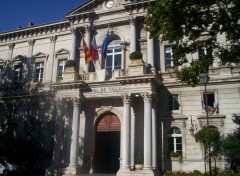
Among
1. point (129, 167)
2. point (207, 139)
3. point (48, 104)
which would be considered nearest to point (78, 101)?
point (48, 104)

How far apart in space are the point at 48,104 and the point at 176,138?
12.5 meters

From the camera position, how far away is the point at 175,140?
72.0ft

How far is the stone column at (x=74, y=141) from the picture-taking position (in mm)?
21797

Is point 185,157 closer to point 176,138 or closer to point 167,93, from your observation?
point 176,138

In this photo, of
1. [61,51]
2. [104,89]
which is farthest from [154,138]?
[61,51]

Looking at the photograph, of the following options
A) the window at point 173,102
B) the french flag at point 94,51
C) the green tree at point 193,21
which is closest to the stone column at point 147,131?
the window at point 173,102

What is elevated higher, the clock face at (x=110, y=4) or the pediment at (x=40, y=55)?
the clock face at (x=110, y=4)

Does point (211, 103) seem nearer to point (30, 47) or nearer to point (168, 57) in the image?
point (168, 57)

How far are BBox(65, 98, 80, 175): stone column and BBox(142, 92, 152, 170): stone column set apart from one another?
5.77 metres

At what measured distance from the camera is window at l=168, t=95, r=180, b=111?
22.7 metres

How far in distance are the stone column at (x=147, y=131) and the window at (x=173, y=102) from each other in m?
2.66

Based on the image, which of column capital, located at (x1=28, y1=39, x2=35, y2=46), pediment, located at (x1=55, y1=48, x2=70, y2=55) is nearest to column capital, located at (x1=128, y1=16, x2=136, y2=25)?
pediment, located at (x1=55, y1=48, x2=70, y2=55)

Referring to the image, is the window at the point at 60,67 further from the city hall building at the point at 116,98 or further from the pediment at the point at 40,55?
the pediment at the point at 40,55

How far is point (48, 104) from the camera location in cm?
2677
